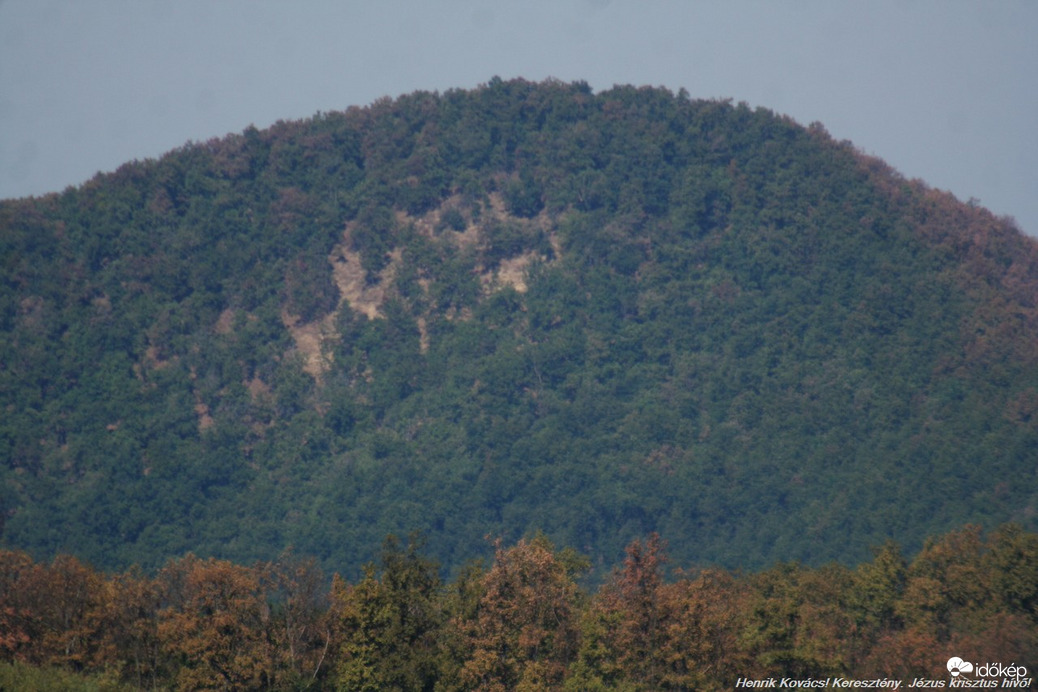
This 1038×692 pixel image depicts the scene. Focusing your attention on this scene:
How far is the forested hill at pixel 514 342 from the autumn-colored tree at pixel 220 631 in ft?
159

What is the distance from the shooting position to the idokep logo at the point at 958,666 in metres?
38.4

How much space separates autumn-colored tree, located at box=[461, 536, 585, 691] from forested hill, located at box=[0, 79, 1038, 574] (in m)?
45.5

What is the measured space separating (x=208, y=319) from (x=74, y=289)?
35.1 feet

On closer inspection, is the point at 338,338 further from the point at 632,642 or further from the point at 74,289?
the point at 632,642

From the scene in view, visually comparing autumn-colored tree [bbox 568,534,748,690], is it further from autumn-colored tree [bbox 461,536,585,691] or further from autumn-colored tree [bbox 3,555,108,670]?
autumn-colored tree [bbox 3,555,108,670]

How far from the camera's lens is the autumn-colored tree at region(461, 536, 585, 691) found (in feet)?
132

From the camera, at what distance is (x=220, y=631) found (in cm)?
4025

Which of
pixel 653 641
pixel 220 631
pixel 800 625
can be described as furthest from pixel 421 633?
pixel 800 625

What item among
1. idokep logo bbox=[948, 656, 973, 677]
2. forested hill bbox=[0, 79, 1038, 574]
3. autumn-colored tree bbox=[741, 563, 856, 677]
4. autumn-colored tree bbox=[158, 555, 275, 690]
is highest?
forested hill bbox=[0, 79, 1038, 574]

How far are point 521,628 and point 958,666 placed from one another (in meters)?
13.0

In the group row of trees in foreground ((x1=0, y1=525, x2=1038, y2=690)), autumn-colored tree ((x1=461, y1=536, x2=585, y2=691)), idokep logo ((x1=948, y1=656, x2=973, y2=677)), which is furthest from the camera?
autumn-colored tree ((x1=461, y1=536, x2=585, y2=691))

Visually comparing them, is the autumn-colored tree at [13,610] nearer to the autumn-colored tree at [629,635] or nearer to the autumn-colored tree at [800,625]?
the autumn-colored tree at [629,635]

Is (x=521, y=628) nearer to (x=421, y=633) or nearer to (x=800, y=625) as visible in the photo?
(x=421, y=633)

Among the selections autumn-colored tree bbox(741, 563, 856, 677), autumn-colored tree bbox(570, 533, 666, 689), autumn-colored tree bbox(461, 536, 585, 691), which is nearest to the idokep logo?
autumn-colored tree bbox(741, 563, 856, 677)
